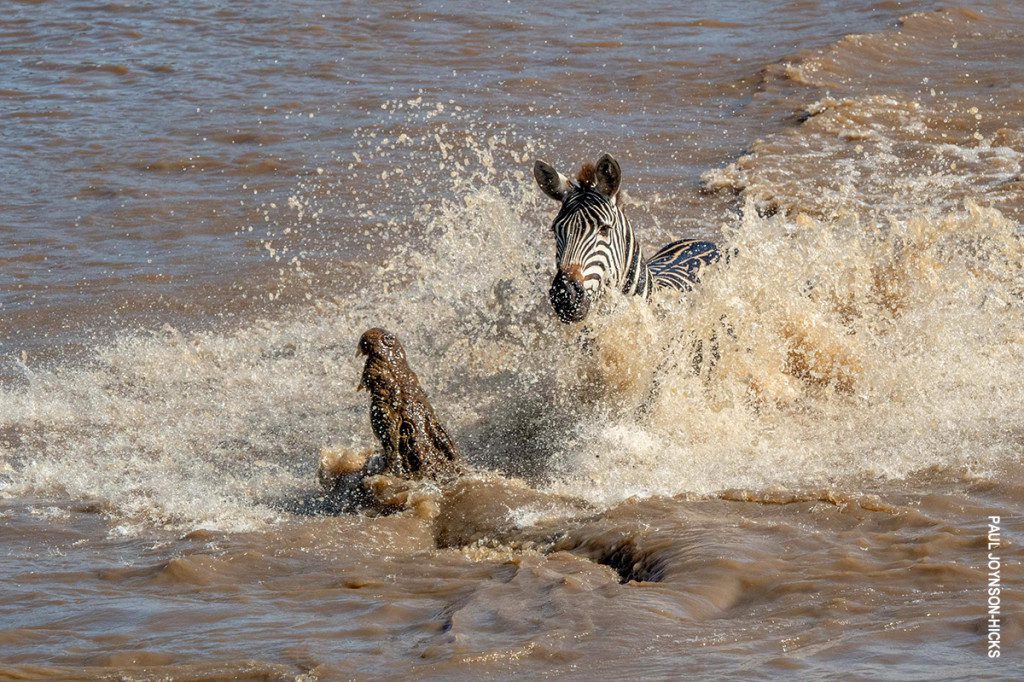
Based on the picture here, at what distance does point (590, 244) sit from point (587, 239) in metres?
0.03

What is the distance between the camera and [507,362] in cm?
738

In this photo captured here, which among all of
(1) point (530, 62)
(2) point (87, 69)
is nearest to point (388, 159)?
(1) point (530, 62)

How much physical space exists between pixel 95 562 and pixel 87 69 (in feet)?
36.8

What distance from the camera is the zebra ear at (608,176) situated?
21.9 ft

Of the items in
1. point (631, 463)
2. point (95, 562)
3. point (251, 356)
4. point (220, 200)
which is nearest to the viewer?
point (95, 562)

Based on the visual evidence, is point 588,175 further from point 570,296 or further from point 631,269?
point 570,296

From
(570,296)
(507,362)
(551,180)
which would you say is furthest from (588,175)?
(507,362)

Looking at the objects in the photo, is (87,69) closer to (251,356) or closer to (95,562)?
(251,356)

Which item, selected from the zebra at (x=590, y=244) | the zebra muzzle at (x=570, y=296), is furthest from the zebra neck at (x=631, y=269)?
the zebra muzzle at (x=570, y=296)

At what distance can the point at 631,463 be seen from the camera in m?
6.32

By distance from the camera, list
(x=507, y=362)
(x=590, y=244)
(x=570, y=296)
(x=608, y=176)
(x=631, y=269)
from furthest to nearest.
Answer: (x=507, y=362) → (x=631, y=269) → (x=608, y=176) → (x=590, y=244) → (x=570, y=296)

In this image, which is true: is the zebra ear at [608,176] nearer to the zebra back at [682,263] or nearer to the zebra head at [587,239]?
the zebra head at [587,239]

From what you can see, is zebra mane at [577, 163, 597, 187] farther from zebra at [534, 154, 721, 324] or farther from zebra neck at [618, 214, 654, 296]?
zebra neck at [618, 214, 654, 296]

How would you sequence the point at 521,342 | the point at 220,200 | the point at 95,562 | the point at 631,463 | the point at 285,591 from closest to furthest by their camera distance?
1. the point at 285,591
2. the point at 95,562
3. the point at 631,463
4. the point at 521,342
5. the point at 220,200
